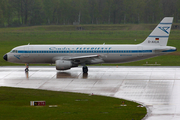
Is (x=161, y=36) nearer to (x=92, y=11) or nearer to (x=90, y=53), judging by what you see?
(x=90, y=53)

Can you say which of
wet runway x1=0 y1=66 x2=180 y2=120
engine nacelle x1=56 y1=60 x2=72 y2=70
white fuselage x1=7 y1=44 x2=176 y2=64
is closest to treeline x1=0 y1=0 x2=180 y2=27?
wet runway x1=0 y1=66 x2=180 y2=120

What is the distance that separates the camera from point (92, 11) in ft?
558

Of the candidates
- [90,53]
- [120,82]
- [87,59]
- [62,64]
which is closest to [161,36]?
[90,53]

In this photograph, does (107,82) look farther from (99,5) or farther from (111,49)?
(99,5)

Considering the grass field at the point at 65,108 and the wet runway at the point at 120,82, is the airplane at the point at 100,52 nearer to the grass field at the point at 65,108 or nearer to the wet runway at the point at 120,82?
the wet runway at the point at 120,82

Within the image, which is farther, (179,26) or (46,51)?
(179,26)

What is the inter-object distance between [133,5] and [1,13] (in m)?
69.7

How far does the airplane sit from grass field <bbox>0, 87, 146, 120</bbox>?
11.9 metres

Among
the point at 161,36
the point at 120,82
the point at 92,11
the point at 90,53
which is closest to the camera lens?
the point at 120,82

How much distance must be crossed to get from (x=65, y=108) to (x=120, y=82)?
1227 centimetres

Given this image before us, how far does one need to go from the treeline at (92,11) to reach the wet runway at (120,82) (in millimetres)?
124729

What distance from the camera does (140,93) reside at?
1095 inches

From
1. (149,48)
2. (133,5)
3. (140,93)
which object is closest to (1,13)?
(133,5)

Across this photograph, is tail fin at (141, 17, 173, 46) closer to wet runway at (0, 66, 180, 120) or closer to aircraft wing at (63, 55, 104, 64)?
wet runway at (0, 66, 180, 120)
